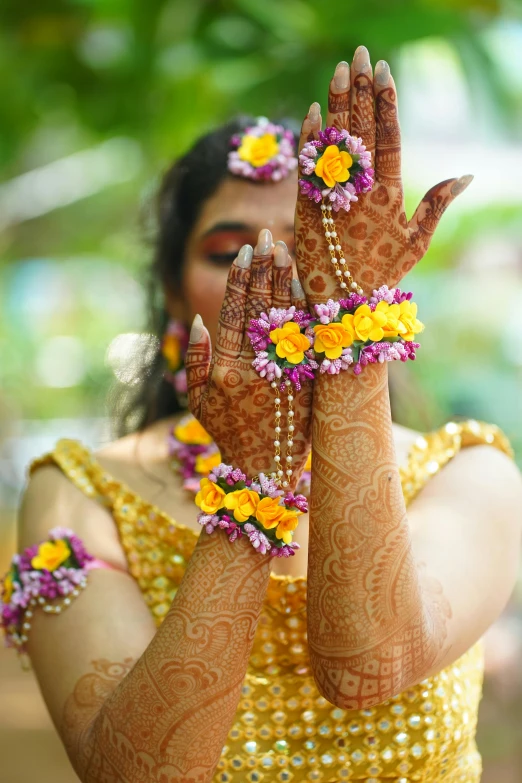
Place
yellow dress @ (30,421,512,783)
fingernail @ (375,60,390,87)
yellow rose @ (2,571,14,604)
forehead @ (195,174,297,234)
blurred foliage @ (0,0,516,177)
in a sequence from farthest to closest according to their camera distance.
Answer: blurred foliage @ (0,0,516,177) < forehead @ (195,174,297,234) < yellow rose @ (2,571,14,604) < yellow dress @ (30,421,512,783) < fingernail @ (375,60,390,87)

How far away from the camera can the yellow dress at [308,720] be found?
134 centimetres

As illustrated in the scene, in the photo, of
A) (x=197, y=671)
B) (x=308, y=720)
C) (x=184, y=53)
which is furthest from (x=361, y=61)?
(x=184, y=53)

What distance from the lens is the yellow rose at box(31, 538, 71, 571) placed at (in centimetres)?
138

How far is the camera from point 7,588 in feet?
4.80

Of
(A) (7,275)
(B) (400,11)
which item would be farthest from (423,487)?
(A) (7,275)

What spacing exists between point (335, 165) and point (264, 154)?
66cm

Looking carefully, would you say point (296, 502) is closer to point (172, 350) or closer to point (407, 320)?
point (407, 320)

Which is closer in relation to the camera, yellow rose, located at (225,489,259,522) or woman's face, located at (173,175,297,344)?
yellow rose, located at (225,489,259,522)

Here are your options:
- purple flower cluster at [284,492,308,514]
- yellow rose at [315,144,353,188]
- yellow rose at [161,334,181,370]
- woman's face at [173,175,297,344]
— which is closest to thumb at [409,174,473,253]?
yellow rose at [315,144,353,188]

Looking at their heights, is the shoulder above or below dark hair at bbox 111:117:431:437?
below

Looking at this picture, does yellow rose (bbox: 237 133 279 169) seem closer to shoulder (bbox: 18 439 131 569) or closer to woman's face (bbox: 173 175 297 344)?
woman's face (bbox: 173 175 297 344)

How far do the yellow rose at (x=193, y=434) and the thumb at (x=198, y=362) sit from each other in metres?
0.56

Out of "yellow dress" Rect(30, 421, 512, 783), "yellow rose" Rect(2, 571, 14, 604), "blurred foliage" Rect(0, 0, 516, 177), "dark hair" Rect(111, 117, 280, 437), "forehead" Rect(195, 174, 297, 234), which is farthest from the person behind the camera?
"blurred foliage" Rect(0, 0, 516, 177)

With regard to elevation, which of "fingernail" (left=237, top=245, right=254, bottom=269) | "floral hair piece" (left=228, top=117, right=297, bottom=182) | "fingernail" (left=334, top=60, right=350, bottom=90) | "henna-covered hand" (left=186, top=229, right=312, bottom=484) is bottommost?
"henna-covered hand" (left=186, top=229, right=312, bottom=484)
